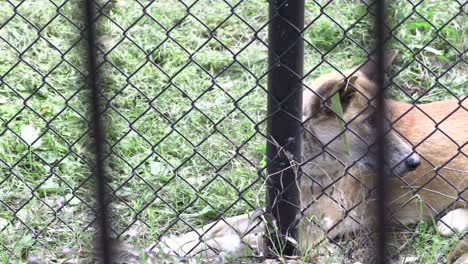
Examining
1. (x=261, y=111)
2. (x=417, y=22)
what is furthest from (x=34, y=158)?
(x=417, y=22)

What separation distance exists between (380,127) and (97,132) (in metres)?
0.69

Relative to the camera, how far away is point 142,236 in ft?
13.6

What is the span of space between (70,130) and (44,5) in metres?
1.48

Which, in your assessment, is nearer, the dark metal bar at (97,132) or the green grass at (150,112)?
the dark metal bar at (97,132)

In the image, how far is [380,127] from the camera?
2.02 metres

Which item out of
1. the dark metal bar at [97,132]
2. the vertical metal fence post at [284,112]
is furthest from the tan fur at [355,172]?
the dark metal bar at [97,132]

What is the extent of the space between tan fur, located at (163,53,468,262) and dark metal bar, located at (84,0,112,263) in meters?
1.73

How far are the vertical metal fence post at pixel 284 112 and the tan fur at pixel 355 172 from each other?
0.10 metres

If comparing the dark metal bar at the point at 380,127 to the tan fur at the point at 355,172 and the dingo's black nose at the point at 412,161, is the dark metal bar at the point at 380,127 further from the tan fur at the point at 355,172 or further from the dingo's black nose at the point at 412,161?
the dingo's black nose at the point at 412,161

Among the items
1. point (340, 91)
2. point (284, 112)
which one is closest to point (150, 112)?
point (340, 91)

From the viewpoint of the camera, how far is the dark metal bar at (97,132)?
6.35ft

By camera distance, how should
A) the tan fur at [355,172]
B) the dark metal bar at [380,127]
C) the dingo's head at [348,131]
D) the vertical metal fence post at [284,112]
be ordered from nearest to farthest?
1. the dark metal bar at [380,127]
2. the vertical metal fence post at [284,112]
3. the tan fur at [355,172]
4. the dingo's head at [348,131]

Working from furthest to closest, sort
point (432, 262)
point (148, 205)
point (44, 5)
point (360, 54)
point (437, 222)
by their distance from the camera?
point (44, 5) → point (360, 54) → point (437, 222) → point (148, 205) → point (432, 262)

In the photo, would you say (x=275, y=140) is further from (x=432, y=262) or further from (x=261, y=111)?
(x=261, y=111)
